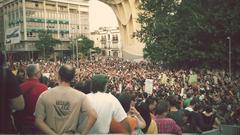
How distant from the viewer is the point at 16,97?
4.32 m

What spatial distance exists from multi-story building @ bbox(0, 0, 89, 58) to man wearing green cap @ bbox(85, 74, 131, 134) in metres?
74.4

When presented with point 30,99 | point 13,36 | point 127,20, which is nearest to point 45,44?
point 127,20

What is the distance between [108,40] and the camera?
14488cm

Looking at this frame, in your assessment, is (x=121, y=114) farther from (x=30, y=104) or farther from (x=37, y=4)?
(x=37, y=4)

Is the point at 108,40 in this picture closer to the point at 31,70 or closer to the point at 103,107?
the point at 31,70

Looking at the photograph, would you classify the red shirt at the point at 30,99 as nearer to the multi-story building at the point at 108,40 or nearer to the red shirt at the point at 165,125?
the red shirt at the point at 165,125

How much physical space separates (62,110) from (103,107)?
0.63 m

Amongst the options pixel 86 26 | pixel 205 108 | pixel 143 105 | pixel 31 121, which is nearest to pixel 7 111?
pixel 31 121

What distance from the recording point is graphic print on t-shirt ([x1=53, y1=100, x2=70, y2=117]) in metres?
4.57

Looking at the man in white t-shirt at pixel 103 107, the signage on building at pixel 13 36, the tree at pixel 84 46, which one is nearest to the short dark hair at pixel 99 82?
the man in white t-shirt at pixel 103 107

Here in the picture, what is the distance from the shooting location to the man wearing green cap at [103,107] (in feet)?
16.4

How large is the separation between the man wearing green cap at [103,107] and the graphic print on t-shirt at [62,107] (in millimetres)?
596

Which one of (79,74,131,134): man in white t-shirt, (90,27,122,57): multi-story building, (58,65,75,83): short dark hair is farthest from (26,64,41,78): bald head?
(90,27,122,57): multi-story building

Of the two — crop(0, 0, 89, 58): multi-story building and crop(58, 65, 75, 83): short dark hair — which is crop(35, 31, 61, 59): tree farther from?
crop(58, 65, 75, 83): short dark hair
